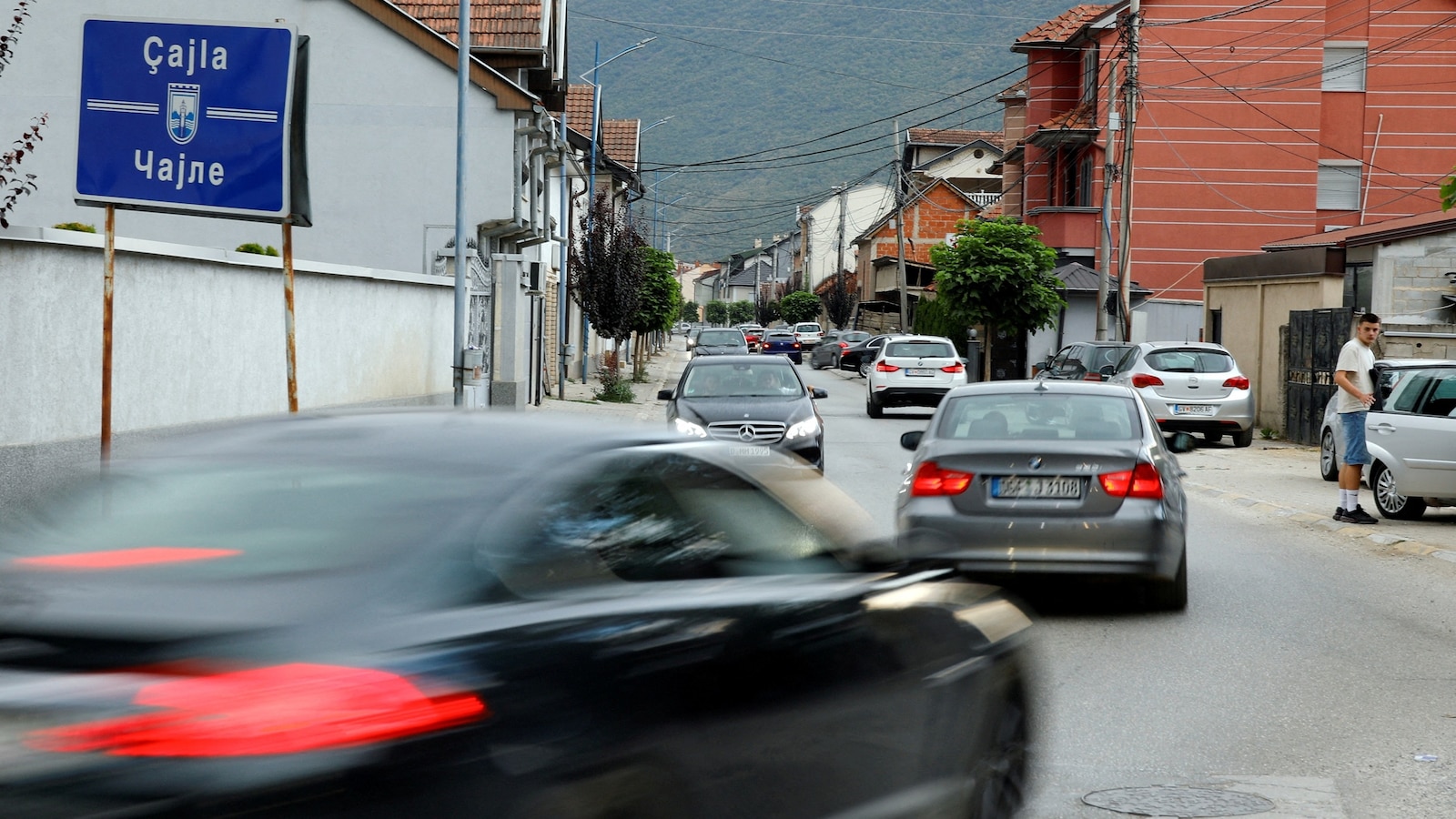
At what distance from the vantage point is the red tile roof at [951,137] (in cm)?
9500

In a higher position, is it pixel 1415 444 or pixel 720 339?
pixel 720 339

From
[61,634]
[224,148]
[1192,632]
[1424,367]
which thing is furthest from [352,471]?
[1424,367]

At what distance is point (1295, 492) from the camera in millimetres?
17422

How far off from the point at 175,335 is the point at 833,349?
50.9 m

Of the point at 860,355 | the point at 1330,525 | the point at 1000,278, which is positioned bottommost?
the point at 1330,525

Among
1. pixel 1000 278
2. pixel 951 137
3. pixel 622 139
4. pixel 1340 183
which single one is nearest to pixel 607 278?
pixel 1000 278

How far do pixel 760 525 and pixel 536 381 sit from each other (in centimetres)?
2724

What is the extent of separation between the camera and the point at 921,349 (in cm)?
3059

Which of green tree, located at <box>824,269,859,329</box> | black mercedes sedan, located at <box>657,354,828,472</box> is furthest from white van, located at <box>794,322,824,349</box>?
black mercedes sedan, located at <box>657,354,828,472</box>

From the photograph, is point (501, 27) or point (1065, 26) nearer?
point (501, 27)

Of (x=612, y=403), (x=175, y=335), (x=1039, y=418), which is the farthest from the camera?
(x=612, y=403)

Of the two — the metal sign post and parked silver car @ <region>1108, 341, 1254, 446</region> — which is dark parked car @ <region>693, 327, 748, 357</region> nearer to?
parked silver car @ <region>1108, 341, 1254, 446</region>

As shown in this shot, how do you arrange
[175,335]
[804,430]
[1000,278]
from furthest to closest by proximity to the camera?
[1000,278]
[804,430]
[175,335]

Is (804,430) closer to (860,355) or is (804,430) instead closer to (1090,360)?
(1090,360)
